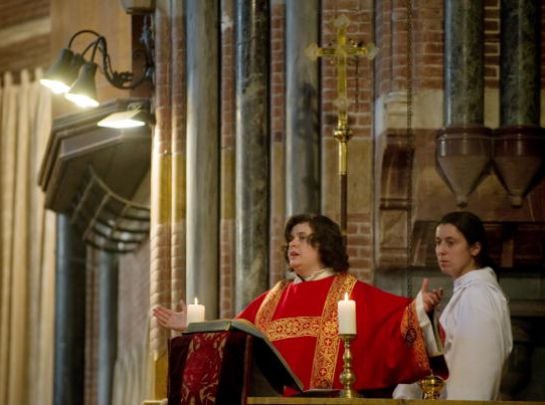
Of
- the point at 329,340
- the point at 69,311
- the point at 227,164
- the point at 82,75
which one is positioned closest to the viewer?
the point at 329,340

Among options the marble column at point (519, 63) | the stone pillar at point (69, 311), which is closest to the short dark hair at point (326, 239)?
the marble column at point (519, 63)

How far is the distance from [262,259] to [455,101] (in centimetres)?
175

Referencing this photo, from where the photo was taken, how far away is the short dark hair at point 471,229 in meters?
9.47

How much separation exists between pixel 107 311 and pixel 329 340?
8926 millimetres

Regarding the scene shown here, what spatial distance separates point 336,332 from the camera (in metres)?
9.41

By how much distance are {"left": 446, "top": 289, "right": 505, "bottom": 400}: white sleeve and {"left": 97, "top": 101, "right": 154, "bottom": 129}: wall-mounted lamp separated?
4.56m

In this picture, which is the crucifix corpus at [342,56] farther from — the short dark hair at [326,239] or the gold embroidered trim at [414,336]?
the gold embroidered trim at [414,336]

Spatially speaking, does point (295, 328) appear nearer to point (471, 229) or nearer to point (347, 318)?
point (471, 229)

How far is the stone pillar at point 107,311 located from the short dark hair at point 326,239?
8.69m

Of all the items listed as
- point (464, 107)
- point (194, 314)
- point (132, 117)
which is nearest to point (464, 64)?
point (464, 107)

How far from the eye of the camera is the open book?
821cm


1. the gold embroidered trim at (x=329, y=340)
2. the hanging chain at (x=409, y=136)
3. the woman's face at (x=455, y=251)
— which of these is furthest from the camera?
the hanging chain at (x=409, y=136)

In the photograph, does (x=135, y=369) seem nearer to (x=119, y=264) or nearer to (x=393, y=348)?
(x=119, y=264)

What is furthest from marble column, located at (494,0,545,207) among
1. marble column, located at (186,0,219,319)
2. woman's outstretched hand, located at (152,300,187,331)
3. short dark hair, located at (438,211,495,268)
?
woman's outstretched hand, located at (152,300,187,331)
